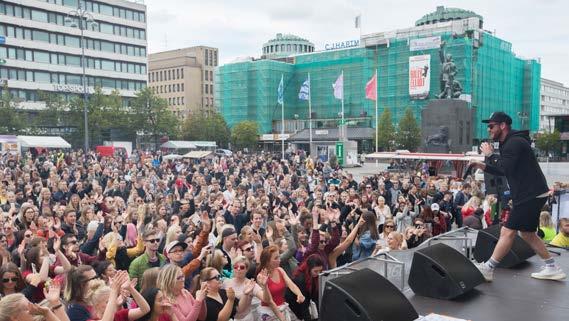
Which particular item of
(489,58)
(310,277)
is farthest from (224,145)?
(310,277)

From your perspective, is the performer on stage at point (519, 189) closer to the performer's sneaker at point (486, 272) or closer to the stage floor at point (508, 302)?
the performer's sneaker at point (486, 272)

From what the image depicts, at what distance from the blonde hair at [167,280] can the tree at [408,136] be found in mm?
54674

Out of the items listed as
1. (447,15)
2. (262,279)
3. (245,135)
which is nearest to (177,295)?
(262,279)

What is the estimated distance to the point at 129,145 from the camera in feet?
144

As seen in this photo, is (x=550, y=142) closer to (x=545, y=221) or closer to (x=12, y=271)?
(x=545, y=221)

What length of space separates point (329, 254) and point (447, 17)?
8820cm

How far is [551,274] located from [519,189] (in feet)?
3.04

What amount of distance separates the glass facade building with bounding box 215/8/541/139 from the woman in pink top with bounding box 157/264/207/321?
6423 centimetres

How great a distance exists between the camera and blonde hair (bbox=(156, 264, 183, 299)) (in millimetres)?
4477

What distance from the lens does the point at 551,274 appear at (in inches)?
194

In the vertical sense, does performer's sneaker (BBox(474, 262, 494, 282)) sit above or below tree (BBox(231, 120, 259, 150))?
below

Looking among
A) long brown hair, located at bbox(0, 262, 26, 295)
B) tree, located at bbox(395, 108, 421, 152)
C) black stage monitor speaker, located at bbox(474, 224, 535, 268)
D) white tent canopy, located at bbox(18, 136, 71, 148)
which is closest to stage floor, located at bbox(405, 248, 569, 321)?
black stage monitor speaker, located at bbox(474, 224, 535, 268)

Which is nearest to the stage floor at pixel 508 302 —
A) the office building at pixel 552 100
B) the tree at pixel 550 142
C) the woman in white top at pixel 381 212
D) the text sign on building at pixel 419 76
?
the woman in white top at pixel 381 212

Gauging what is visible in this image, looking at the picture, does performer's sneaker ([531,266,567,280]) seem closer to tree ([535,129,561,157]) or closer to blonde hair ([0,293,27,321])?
blonde hair ([0,293,27,321])
